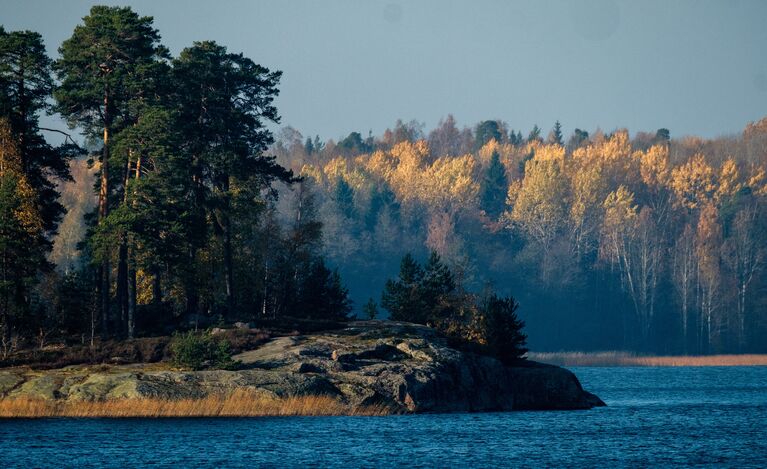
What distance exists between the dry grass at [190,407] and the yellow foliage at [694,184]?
122939 mm

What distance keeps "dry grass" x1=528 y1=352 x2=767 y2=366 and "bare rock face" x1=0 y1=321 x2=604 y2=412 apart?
213ft

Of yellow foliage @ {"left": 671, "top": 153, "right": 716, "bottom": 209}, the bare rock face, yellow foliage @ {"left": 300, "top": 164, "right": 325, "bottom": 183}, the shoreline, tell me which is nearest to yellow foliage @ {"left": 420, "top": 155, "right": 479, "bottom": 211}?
yellow foliage @ {"left": 300, "top": 164, "right": 325, "bottom": 183}

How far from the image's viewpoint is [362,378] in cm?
6003

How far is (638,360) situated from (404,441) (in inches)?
3497

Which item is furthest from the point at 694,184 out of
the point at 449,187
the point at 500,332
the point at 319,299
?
the point at 500,332

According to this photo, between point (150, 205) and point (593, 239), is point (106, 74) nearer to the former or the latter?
point (150, 205)

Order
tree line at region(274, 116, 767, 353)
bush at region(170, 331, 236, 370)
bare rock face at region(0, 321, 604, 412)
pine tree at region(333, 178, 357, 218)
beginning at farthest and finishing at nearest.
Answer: pine tree at region(333, 178, 357, 218) → tree line at region(274, 116, 767, 353) → bush at region(170, 331, 236, 370) → bare rock face at region(0, 321, 604, 412)

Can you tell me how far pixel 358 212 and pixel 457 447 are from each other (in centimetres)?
13173

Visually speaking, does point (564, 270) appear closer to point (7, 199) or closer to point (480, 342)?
point (480, 342)

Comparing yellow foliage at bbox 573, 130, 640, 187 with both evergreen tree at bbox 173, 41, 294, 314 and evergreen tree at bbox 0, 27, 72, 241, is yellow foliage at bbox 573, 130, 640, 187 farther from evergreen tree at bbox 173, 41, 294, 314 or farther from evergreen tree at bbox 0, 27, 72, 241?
evergreen tree at bbox 0, 27, 72, 241

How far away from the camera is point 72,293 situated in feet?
224

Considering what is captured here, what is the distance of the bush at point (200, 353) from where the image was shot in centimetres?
5912

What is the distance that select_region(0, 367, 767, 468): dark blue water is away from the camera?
146 feet

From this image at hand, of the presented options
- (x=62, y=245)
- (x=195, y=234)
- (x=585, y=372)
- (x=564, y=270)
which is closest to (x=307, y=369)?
(x=195, y=234)
